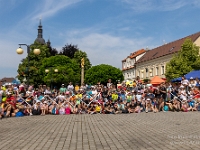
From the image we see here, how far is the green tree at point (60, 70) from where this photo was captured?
5797 centimetres

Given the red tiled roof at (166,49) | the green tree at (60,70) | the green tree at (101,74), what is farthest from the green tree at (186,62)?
the green tree at (101,74)

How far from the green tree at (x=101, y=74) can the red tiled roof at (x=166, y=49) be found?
11169 millimetres

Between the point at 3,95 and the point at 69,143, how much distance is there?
10.7 metres

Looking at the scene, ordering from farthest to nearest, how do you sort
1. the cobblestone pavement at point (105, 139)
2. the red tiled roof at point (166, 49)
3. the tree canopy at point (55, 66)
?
the red tiled roof at point (166, 49) < the tree canopy at point (55, 66) < the cobblestone pavement at point (105, 139)

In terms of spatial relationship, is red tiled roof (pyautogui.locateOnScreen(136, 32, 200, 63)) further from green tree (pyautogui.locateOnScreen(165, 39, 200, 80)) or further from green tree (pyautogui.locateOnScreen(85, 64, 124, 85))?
green tree (pyautogui.locateOnScreen(165, 39, 200, 80))

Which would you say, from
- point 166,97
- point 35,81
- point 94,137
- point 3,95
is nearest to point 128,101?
point 166,97

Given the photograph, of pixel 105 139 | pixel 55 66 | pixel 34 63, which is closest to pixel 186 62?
pixel 55 66

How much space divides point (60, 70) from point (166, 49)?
2649 centimetres

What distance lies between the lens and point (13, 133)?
10031 millimetres

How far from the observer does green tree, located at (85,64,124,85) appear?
219 ft

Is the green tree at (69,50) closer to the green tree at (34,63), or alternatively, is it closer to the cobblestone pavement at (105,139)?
the green tree at (34,63)

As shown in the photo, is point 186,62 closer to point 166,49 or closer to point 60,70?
point 60,70

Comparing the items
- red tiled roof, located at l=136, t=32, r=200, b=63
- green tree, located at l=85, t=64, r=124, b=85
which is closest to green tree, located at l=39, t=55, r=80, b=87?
green tree, located at l=85, t=64, r=124, b=85

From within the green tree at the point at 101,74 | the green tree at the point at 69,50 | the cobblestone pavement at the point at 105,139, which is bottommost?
the cobblestone pavement at the point at 105,139
